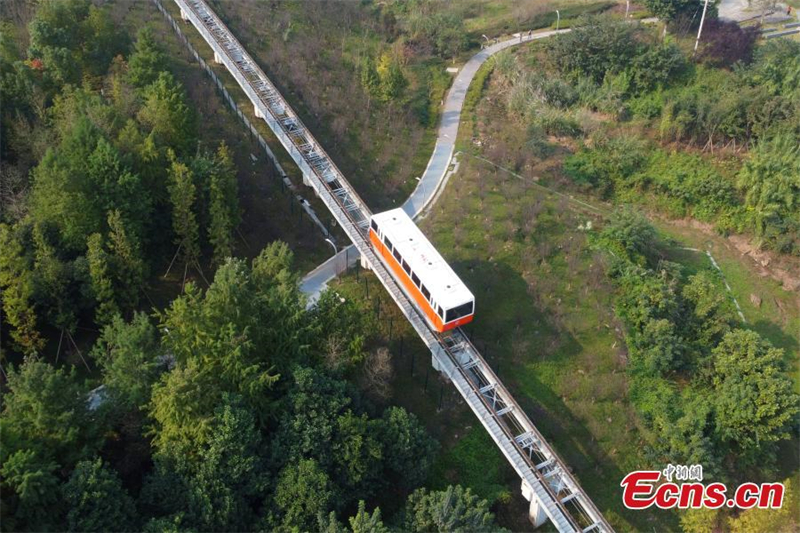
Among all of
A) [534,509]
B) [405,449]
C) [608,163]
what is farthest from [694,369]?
[608,163]

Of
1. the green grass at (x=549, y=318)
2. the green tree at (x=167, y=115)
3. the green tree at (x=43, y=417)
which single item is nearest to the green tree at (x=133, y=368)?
the green tree at (x=43, y=417)

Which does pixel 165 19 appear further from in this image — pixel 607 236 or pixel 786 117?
pixel 786 117

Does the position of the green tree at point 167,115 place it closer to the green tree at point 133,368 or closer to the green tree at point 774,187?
the green tree at point 133,368

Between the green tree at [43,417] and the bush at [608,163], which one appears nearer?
the green tree at [43,417]

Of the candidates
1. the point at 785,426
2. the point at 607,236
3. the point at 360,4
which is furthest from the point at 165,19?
the point at 785,426

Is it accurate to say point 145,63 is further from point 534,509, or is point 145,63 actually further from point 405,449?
point 534,509

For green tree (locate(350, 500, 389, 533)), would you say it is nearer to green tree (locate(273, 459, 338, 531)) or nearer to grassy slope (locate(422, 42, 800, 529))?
green tree (locate(273, 459, 338, 531))
